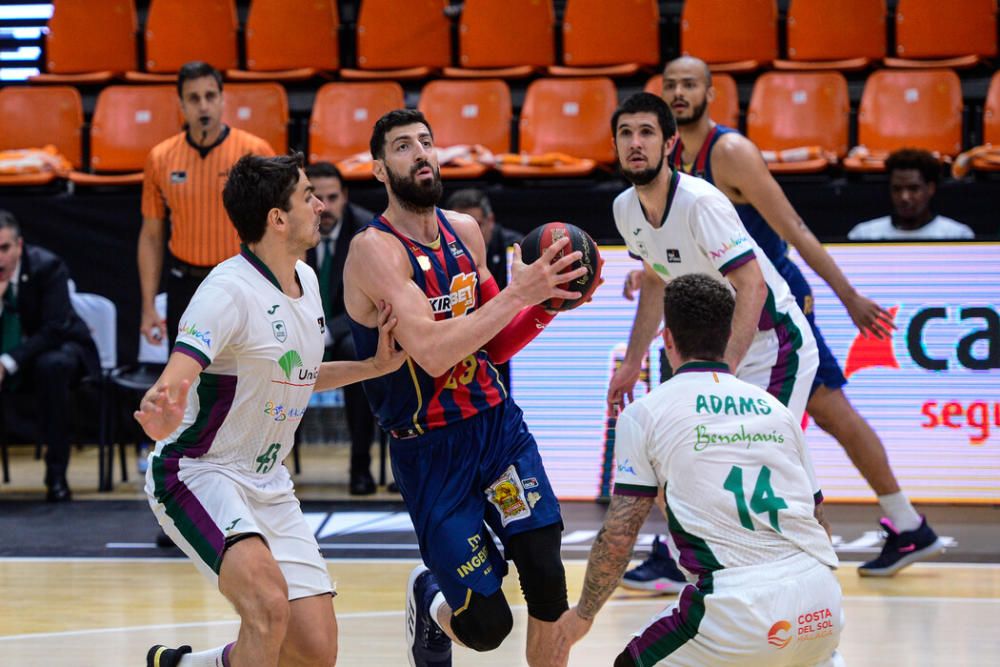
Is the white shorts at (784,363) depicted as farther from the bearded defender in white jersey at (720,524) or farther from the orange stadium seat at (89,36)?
the orange stadium seat at (89,36)

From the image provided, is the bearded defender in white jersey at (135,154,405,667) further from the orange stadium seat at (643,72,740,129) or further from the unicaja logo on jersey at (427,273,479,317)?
the orange stadium seat at (643,72,740,129)

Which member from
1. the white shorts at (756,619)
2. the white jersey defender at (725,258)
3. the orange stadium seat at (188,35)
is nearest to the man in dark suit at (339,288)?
the white jersey defender at (725,258)

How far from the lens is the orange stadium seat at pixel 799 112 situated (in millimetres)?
9844

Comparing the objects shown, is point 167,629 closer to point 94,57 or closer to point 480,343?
point 480,343

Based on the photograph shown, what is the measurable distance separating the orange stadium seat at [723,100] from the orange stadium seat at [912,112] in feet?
2.99

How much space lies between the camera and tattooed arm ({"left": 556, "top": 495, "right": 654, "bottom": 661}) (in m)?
3.54

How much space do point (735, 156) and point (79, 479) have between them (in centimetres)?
514

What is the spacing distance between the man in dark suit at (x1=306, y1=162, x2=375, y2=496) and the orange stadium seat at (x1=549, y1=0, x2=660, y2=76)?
2859 millimetres

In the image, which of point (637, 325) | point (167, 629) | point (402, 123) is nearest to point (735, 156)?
point (637, 325)

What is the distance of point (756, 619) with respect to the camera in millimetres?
3410

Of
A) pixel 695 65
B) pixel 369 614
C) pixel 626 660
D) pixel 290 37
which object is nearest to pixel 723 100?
pixel 290 37

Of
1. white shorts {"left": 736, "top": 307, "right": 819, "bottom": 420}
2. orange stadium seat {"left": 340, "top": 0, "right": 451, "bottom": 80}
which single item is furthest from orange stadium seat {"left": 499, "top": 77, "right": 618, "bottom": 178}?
white shorts {"left": 736, "top": 307, "right": 819, "bottom": 420}

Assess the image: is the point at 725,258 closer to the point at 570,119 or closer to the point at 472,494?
the point at 472,494

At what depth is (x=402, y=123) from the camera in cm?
448
